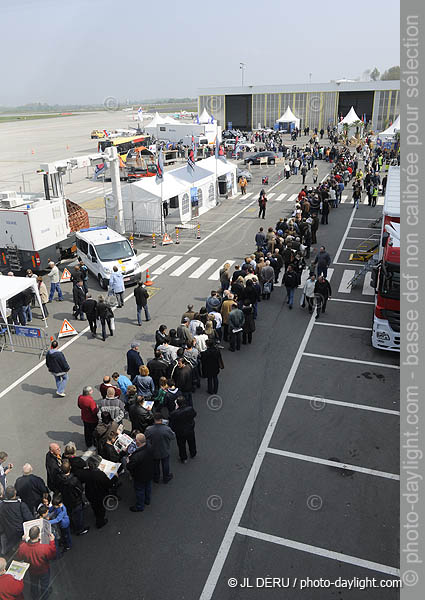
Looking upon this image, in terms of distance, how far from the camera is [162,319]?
591 inches

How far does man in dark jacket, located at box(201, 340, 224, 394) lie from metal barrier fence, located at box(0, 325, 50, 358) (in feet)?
17.4

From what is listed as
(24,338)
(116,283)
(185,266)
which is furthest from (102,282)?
(24,338)

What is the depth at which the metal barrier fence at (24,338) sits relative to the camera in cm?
1330

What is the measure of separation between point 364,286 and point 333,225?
8.87 metres

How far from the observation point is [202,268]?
64.7 feet

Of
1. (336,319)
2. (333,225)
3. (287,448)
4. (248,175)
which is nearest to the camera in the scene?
(287,448)

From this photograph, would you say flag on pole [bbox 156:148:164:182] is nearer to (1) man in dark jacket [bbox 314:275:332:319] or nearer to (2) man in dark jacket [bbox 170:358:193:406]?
Answer: (1) man in dark jacket [bbox 314:275:332:319]

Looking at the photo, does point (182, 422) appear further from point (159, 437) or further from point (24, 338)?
point (24, 338)

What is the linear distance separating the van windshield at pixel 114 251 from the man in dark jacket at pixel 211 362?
845 cm

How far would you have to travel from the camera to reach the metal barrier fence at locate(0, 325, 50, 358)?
43.6ft

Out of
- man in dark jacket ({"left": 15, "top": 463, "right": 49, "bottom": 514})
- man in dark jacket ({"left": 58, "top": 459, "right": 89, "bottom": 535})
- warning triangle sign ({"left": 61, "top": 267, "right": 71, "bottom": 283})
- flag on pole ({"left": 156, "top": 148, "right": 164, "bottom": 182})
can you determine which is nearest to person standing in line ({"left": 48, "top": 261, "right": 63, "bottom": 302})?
warning triangle sign ({"left": 61, "top": 267, "right": 71, "bottom": 283})

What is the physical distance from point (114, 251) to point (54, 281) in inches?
104
